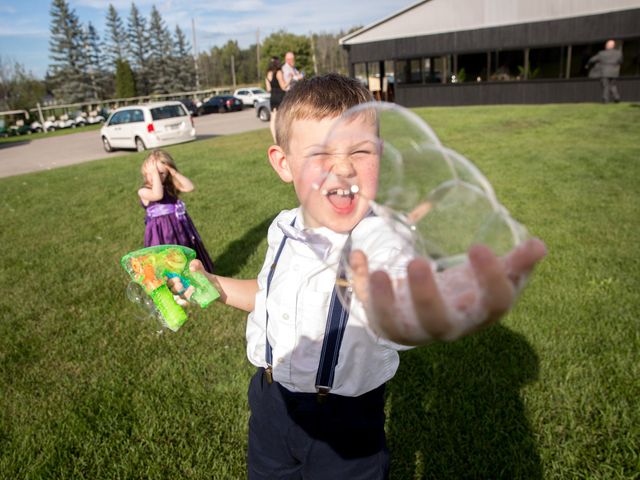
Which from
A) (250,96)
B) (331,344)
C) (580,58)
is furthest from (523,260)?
(250,96)

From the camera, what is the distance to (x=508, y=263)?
0.76m

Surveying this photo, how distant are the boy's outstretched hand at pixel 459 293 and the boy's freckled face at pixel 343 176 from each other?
36 centimetres

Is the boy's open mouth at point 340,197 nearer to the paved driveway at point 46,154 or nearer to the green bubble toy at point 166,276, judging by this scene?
the green bubble toy at point 166,276

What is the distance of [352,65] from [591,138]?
1932 cm

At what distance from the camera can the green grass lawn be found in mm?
2514

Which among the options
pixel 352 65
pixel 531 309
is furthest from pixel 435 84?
pixel 531 309

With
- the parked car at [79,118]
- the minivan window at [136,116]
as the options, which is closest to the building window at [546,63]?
the minivan window at [136,116]

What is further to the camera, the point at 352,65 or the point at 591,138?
the point at 352,65

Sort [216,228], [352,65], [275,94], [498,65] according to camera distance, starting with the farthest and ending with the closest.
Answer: [352,65]
[498,65]
[275,94]
[216,228]

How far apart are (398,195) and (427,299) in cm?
35

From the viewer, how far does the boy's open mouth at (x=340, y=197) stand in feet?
3.76

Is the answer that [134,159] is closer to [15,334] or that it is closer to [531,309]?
[15,334]

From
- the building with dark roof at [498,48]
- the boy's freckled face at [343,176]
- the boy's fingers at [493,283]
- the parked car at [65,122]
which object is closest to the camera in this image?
the boy's fingers at [493,283]

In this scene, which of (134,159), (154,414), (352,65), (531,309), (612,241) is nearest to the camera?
(154,414)
